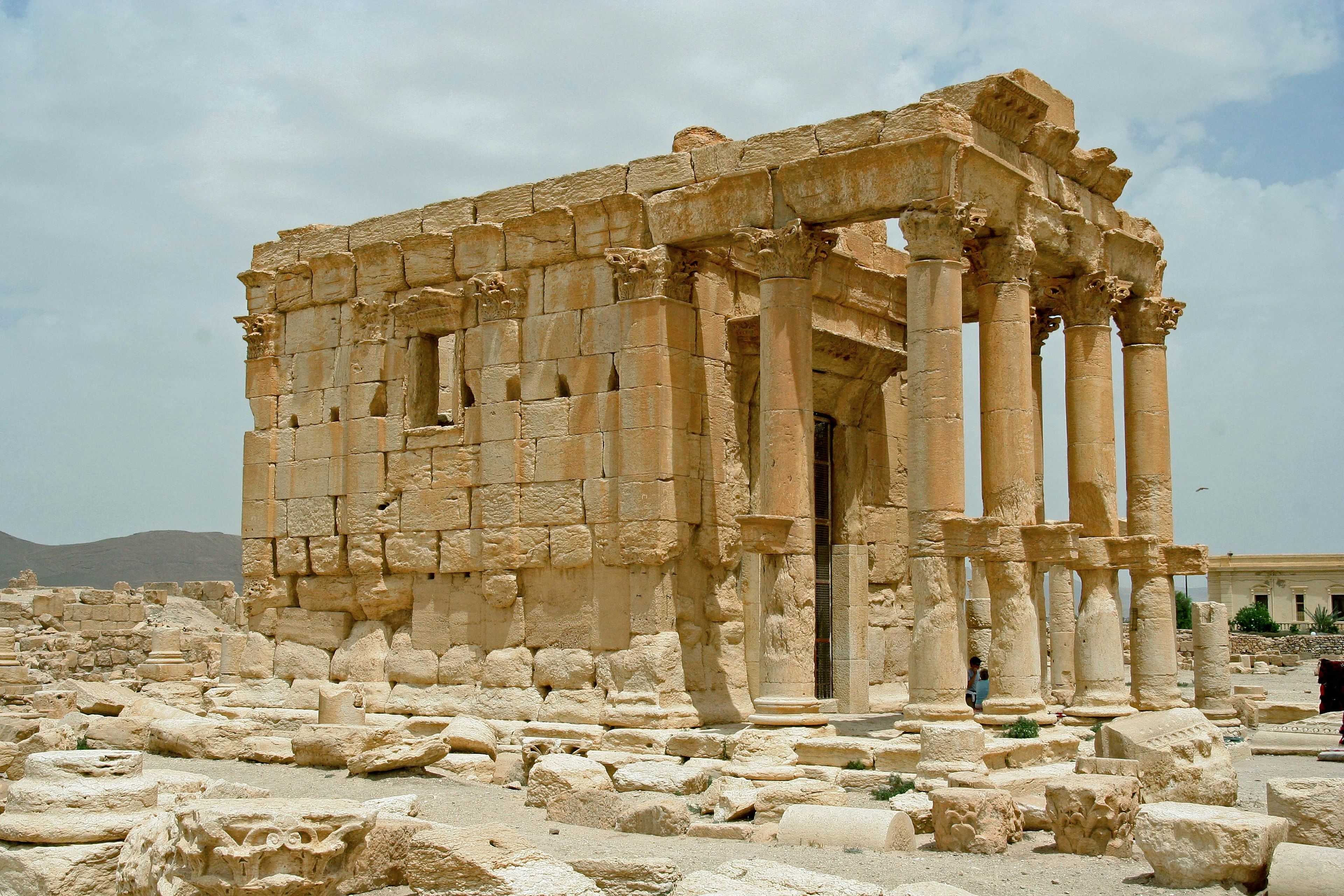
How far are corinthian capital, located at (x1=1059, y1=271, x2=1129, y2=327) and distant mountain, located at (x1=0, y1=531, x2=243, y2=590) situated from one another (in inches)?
2807

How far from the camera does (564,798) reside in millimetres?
11242

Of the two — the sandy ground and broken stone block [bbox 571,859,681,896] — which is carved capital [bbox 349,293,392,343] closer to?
the sandy ground

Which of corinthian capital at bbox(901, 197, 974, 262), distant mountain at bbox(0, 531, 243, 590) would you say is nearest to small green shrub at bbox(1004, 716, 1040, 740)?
corinthian capital at bbox(901, 197, 974, 262)

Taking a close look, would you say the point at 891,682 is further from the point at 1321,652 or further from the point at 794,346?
the point at 1321,652

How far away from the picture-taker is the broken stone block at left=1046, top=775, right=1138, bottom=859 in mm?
9453

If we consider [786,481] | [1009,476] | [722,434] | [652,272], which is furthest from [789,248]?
[1009,476]

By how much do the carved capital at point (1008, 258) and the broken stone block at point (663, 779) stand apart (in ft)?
19.3

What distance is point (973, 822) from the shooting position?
960cm

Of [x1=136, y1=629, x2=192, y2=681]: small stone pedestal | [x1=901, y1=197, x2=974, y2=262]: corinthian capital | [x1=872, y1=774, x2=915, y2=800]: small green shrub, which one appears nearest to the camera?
[x1=872, y1=774, x2=915, y2=800]: small green shrub

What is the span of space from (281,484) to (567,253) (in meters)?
5.24

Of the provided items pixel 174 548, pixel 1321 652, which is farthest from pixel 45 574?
pixel 1321 652

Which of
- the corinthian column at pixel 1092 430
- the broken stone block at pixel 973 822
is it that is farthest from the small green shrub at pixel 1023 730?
the broken stone block at pixel 973 822

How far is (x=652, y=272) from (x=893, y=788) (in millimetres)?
6030

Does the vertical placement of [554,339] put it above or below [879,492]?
above
